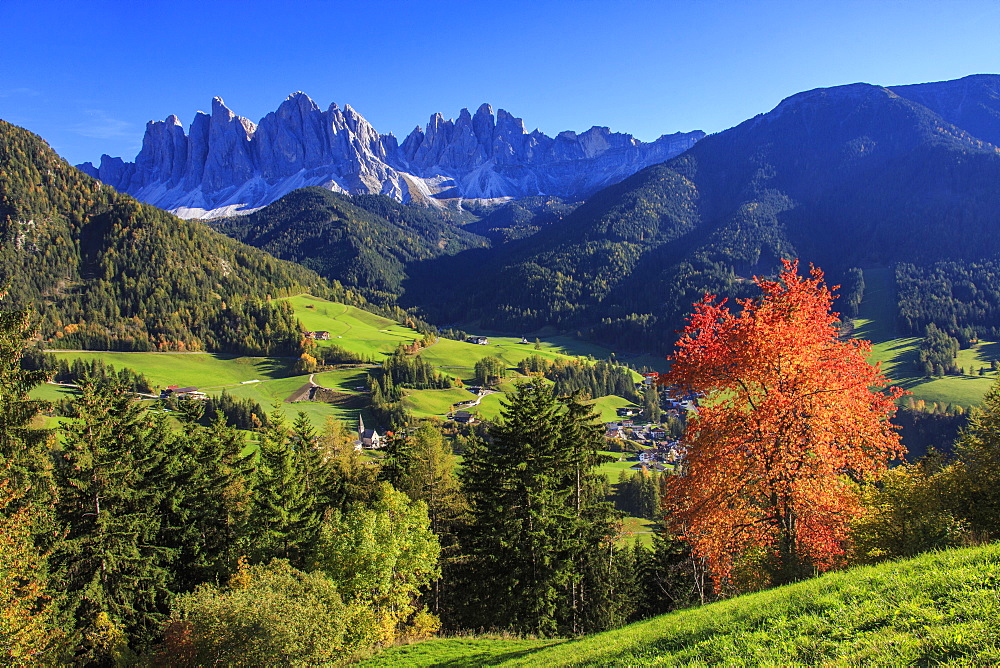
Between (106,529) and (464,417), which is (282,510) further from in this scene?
(464,417)

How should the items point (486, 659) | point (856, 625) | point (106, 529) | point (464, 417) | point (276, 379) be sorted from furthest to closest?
point (276, 379) → point (464, 417) → point (106, 529) → point (486, 659) → point (856, 625)

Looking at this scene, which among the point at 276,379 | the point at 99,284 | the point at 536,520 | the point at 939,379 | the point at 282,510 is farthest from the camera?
the point at 99,284

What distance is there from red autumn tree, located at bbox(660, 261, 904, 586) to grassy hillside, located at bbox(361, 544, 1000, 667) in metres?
2.92

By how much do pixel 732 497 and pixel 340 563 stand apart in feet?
81.3

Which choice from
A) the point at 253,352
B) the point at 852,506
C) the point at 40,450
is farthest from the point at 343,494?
the point at 253,352

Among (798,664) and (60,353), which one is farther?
(60,353)

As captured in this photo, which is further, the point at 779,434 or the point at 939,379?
the point at 939,379

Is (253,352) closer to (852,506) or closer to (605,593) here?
(605,593)

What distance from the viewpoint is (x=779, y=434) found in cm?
1570

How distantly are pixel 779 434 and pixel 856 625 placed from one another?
296 inches

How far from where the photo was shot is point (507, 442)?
106ft

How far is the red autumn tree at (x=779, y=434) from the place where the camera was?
15.4 m

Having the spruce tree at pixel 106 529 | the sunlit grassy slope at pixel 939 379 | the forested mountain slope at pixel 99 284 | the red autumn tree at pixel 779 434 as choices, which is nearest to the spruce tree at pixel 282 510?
the spruce tree at pixel 106 529

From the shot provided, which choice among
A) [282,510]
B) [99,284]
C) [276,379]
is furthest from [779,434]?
[99,284]
